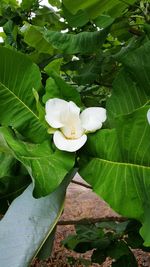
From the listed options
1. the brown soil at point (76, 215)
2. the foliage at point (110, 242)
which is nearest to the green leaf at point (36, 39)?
the foliage at point (110, 242)

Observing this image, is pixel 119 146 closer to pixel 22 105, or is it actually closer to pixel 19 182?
pixel 22 105

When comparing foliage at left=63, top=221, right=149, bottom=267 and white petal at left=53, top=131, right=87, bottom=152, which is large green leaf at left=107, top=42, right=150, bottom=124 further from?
foliage at left=63, top=221, right=149, bottom=267

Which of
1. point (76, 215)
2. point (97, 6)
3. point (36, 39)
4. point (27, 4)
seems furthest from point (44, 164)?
point (76, 215)

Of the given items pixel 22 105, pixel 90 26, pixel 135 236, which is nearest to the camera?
pixel 22 105

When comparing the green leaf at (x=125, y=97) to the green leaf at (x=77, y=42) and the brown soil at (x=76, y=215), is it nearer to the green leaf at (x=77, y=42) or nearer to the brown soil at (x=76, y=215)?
the green leaf at (x=77, y=42)

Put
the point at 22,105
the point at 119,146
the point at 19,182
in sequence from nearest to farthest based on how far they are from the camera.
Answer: the point at 119,146, the point at 22,105, the point at 19,182

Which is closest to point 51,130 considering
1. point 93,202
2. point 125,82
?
point 125,82

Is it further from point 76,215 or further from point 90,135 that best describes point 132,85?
point 76,215
